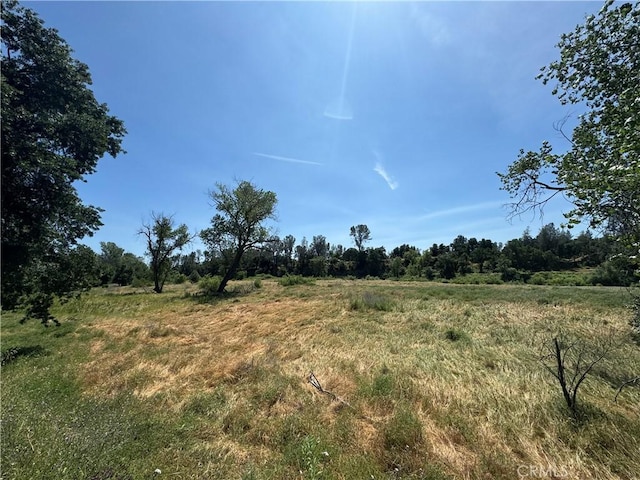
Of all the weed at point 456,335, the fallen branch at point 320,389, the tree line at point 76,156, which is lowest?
the fallen branch at point 320,389

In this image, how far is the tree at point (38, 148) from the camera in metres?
6.12

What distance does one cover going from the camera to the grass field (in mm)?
3146

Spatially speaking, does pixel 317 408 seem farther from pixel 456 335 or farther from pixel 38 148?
pixel 38 148

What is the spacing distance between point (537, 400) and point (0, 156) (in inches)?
449

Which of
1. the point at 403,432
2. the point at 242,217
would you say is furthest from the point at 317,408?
the point at 242,217

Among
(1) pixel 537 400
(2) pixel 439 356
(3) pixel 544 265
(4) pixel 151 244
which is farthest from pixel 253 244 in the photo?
(3) pixel 544 265

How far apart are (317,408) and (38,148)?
8.24m

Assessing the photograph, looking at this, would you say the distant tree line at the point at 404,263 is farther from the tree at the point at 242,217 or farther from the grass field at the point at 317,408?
the grass field at the point at 317,408

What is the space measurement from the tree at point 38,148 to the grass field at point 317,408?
2.70 meters

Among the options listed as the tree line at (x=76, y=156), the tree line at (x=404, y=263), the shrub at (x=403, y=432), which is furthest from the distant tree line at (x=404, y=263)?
the shrub at (x=403, y=432)

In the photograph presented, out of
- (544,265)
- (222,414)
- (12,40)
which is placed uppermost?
(12,40)

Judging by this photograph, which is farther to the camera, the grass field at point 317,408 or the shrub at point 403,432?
the shrub at point 403,432

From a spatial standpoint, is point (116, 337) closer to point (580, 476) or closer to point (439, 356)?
point (439, 356)

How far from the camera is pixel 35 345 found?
8.76m
